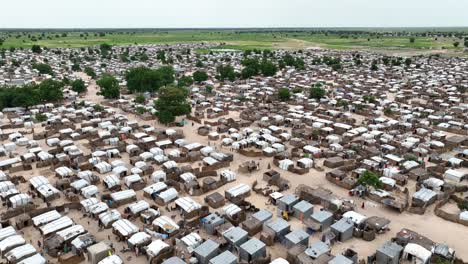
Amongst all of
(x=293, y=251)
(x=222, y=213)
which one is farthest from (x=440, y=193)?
(x=222, y=213)

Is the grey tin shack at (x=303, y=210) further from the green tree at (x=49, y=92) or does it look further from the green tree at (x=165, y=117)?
the green tree at (x=49, y=92)

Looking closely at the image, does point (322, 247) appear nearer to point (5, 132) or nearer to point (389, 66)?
point (5, 132)

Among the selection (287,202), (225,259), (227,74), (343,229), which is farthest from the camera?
(227,74)

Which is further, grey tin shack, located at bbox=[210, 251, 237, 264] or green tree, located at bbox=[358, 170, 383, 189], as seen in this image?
green tree, located at bbox=[358, 170, 383, 189]

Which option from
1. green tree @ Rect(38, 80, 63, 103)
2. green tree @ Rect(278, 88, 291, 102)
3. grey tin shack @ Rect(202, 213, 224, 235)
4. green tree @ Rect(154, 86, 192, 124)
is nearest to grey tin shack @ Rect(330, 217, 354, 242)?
grey tin shack @ Rect(202, 213, 224, 235)

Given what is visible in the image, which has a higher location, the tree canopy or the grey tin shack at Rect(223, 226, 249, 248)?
the tree canopy

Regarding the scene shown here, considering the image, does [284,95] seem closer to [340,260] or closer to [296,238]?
[296,238]

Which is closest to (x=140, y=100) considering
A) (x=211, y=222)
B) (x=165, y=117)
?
(x=165, y=117)

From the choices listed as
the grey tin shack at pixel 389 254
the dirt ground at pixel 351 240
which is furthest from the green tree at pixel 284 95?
the grey tin shack at pixel 389 254

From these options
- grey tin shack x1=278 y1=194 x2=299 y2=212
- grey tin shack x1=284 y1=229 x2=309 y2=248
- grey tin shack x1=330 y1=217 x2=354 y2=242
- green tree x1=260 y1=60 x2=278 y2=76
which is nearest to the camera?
grey tin shack x1=284 y1=229 x2=309 y2=248

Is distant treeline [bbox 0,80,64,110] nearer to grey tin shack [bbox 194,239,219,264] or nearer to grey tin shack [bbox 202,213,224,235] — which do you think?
grey tin shack [bbox 202,213,224,235]

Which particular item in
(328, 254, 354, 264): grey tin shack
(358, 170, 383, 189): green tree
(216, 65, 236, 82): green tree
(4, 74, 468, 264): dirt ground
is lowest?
(4, 74, 468, 264): dirt ground

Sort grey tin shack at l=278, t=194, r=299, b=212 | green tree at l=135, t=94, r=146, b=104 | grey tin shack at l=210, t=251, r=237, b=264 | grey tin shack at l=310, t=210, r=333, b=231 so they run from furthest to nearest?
green tree at l=135, t=94, r=146, b=104
grey tin shack at l=278, t=194, r=299, b=212
grey tin shack at l=310, t=210, r=333, b=231
grey tin shack at l=210, t=251, r=237, b=264
